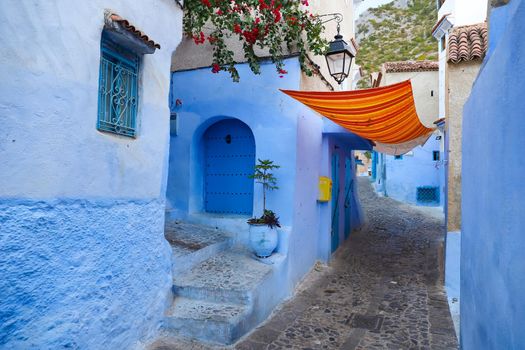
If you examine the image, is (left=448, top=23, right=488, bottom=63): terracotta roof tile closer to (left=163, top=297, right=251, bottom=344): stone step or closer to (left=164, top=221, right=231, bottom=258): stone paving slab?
(left=164, top=221, right=231, bottom=258): stone paving slab

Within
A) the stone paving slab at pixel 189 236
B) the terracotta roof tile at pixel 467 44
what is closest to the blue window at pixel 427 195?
the terracotta roof tile at pixel 467 44

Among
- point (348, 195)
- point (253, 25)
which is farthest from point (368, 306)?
point (348, 195)

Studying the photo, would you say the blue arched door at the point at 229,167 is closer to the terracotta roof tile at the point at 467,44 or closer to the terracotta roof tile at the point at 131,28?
the terracotta roof tile at the point at 131,28

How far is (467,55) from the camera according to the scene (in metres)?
6.84

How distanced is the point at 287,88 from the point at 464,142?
313cm

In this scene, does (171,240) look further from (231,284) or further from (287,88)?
(287,88)

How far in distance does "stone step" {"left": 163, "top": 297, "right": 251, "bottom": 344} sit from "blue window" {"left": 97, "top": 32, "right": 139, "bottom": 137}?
2098 mm

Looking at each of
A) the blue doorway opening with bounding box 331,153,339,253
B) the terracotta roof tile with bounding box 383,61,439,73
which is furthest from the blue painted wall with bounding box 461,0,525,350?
the terracotta roof tile with bounding box 383,61,439,73

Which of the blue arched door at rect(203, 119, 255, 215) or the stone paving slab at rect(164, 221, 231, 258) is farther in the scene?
the blue arched door at rect(203, 119, 255, 215)

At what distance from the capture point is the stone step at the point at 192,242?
5162 mm

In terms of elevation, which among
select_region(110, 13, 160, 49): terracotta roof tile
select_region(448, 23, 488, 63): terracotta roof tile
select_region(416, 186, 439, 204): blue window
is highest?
select_region(448, 23, 488, 63): terracotta roof tile

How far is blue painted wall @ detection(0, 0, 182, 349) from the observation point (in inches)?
102

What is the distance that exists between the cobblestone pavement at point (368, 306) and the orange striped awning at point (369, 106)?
289cm

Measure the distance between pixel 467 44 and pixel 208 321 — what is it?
6758 mm
